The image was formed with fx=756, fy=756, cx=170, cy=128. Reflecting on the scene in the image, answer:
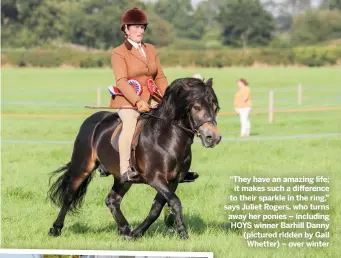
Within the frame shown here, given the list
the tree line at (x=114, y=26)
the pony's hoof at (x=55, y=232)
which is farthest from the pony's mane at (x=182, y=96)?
the tree line at (x=114, y=26)

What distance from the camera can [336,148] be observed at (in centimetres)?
1953

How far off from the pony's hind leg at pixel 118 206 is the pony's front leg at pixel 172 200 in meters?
1.03

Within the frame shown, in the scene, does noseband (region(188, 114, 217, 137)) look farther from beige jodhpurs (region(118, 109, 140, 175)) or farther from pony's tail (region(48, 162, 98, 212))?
pony's tail (region(48, 162, 98, 212))

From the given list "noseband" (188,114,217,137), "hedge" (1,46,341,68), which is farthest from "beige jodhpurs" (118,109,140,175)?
"hedge" (1,46,341,68)

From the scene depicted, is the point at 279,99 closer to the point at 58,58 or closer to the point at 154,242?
A: the point at 154,242

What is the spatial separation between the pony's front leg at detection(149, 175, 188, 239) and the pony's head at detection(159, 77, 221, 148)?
639 millimetres

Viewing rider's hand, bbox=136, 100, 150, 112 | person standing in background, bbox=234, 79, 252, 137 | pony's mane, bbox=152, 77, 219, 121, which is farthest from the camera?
person standing in background, bbox=234, 79, 252, 137

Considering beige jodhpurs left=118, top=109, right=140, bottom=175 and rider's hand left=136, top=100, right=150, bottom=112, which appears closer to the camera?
rider's hand left=136, top=100, right=150, bottom=112

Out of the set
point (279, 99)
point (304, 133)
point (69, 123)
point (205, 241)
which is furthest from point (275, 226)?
point (279, 99)

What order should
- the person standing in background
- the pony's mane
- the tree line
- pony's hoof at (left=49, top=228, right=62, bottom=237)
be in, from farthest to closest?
the tree line
the person standing in background
pony's hoof at (left=49, top=228, right=62, bottom=237)
the pony's mane

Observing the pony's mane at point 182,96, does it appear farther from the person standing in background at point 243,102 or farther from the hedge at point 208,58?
the hedge at point 208,58

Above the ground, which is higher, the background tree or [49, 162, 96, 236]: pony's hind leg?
the background tree

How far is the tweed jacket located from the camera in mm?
8047

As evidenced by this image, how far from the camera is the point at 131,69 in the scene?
26.7ft
